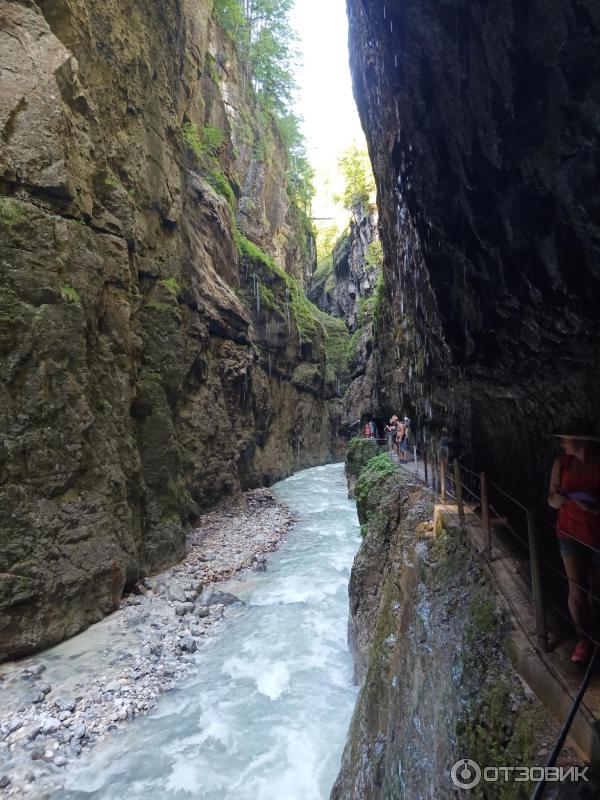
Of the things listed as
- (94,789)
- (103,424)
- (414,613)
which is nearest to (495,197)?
(414,613)

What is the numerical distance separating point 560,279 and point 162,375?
41.4 ft

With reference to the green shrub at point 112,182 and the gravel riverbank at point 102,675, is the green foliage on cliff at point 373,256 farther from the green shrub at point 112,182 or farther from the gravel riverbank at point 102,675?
the gravel riverbank at point 102,675

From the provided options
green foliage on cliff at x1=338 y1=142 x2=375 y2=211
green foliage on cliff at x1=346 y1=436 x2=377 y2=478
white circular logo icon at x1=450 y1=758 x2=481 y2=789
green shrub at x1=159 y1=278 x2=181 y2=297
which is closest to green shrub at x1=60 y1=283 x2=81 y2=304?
green shrub at x1=159 y1=278 x2=181 y2=297

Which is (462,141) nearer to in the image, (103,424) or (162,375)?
(103,424)

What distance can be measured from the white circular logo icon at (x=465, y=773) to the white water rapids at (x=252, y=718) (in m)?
4.00

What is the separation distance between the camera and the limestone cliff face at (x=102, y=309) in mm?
8922

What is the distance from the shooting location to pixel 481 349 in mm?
5965

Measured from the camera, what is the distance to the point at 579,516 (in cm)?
336

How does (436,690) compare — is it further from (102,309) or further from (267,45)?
(267,45)

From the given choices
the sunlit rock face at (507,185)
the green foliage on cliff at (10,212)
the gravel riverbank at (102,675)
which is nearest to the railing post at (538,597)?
the sunlit rock face at (507,185)

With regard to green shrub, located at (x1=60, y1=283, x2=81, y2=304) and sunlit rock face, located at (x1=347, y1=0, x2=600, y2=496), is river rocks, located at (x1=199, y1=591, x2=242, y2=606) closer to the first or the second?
sunlit rock face, located at (x1=347, y1=0, x2=600, y2=496)

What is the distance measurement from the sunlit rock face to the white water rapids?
16.8 ft

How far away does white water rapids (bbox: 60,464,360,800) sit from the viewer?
621 cm
